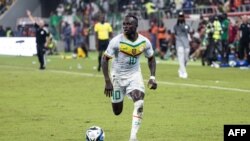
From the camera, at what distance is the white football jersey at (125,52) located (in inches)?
545

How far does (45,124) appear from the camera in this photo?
53.6 ft

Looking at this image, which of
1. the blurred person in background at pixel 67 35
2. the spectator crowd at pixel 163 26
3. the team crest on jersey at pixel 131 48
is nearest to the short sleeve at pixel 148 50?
the team crest on jersey at pixel 131 48

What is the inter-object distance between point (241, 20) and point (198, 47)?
14.7 feet

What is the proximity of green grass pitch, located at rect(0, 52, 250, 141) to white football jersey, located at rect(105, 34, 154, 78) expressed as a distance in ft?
3.95

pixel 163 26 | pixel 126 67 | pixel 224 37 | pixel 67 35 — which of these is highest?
pixel 126 67

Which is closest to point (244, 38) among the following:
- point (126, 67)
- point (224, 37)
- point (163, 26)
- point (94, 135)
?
point (224, 37)

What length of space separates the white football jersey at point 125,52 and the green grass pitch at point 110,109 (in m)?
1.21

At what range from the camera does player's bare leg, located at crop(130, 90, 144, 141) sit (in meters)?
13.3

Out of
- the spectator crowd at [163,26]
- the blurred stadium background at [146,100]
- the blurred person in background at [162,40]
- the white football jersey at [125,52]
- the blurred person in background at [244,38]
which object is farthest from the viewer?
the blurred person in background at [162,40]

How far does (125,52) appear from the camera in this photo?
1388 centimetres

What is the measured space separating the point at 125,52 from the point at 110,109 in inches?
215

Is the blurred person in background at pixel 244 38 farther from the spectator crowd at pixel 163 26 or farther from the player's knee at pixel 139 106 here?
the player's knee at pixel 139 106

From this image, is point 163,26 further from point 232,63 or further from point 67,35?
point 232,63

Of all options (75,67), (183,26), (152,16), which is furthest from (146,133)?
(152,16)
